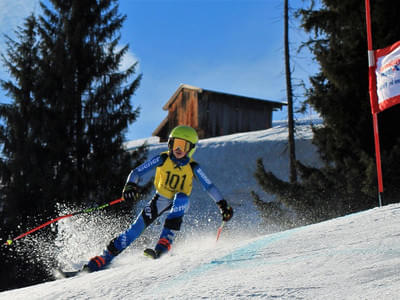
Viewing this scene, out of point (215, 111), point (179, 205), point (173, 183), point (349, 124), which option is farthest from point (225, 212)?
point (215, 111)

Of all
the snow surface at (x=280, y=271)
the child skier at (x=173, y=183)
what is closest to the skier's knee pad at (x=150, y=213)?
the child skier at (x=173, y=183)

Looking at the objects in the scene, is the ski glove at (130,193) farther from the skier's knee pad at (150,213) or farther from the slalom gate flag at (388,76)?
the slalom gate flag at (388,76)

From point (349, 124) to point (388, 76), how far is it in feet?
11.9

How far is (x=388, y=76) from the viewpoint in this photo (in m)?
6.53

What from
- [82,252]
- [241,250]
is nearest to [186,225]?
[82,252]

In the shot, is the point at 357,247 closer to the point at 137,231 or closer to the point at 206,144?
the point at 137,231

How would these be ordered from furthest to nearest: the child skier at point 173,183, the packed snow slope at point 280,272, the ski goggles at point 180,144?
the ski goggles at point 180,144, the child skier at point 173,183, the packed snow slope at point 280,272

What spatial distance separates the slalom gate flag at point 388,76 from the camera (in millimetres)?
6375

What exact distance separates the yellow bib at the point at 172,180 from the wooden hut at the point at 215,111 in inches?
987

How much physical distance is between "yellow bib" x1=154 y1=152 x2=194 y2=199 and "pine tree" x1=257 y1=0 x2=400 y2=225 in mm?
5058

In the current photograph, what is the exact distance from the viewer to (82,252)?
977 cm

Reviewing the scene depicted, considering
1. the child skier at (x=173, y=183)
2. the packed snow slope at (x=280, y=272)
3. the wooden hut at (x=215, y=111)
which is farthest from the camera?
the wooden hut at (x=215, y=111)

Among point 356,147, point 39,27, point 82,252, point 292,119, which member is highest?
point 39,27

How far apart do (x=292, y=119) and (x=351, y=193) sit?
6.17 m
